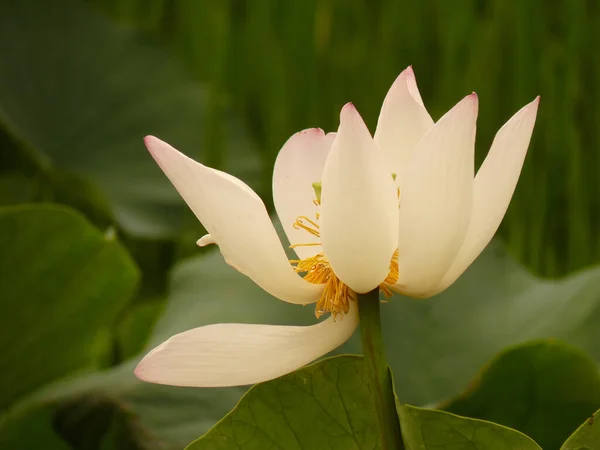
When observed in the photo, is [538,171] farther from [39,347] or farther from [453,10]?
[39,347]

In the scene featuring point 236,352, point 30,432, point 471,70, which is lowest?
point 30,432

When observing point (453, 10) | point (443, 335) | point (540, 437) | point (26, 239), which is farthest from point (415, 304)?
point (453, 10)

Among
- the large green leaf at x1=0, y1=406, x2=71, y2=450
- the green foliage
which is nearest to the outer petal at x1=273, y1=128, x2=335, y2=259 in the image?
the large green leaf at x1=0, y1=406, x2=71, y2=450

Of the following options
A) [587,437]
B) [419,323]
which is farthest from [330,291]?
[419,323]

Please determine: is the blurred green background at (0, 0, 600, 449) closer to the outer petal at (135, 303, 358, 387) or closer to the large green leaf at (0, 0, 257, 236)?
the large green leaf at (0, 0, 257, 236)

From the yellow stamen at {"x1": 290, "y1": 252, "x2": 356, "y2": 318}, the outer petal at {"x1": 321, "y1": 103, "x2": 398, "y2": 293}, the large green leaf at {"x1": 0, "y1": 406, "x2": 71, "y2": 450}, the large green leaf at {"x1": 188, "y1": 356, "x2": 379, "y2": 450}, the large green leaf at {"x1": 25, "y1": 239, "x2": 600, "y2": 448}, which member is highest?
the outer petal at {"x1": 321, "y1": 103, "x2": 398, "y2": 293}

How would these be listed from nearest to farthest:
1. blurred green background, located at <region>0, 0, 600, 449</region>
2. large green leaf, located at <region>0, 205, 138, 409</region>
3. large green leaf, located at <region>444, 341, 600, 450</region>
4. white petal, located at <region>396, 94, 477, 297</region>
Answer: white petal, located at <region>396, 94, 477, 297</region> → large green leaf, located at <region>444, 341, 600, 450</region> → large green leaf, located at <region>0, 205, 138, 409</region> → blurred green background, located at <region>0, 0, 600, 449</region>

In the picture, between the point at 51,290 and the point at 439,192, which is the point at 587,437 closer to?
the point at 439,192
